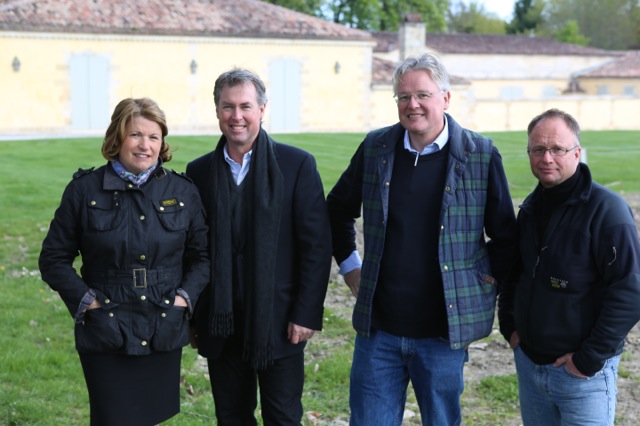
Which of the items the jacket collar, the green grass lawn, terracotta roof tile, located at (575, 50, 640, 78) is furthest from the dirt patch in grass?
terracotta roof tile, located at (575, 50, 640, 78)

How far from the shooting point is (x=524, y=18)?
79.9 meters

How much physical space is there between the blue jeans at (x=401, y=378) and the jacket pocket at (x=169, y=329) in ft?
2.68

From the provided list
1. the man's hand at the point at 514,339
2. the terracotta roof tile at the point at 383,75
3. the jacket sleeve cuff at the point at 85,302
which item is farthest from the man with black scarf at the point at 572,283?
the terracotta roof tile at the point at 383,75

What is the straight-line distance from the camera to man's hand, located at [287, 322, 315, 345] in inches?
166

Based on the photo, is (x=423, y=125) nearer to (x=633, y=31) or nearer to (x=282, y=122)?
(x=282, y=122)

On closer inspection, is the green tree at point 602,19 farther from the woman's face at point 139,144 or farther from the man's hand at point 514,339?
the woman's face at point 139,144

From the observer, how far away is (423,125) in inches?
152

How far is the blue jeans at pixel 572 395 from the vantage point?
3658mm

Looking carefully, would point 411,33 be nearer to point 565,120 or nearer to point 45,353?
point 45,353

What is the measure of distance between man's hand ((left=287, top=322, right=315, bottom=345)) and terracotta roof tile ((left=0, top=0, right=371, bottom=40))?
2871 cm

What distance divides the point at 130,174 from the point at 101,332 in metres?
0.69

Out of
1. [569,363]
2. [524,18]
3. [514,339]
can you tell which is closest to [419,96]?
[514,339]

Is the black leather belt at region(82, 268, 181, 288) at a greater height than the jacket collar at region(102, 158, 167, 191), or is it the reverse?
the jacket collar at region(102, 158, 167, 191)

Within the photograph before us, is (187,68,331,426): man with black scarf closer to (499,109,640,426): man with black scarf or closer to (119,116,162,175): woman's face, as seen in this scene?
(119,116,162,175): woman's face
